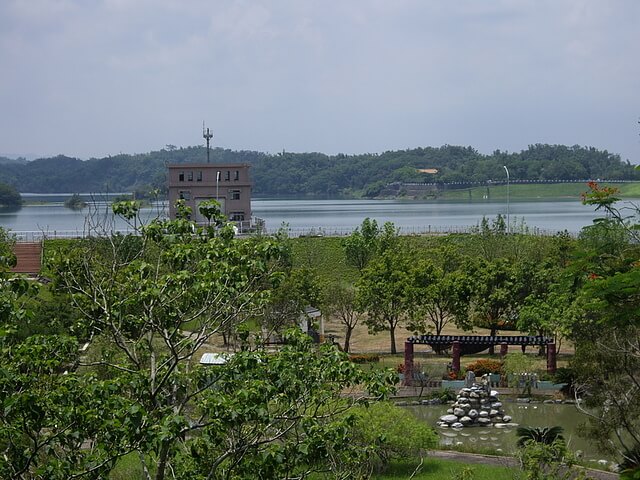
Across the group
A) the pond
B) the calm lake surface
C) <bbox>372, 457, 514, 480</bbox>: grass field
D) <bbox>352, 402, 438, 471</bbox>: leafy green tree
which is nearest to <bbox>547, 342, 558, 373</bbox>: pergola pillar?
the pond

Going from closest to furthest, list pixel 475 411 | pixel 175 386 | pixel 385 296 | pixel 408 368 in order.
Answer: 1. pixel 175 386
2. pixel 475 411
3. pixel 408 368
4. pixel 385 296

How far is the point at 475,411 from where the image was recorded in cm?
2298

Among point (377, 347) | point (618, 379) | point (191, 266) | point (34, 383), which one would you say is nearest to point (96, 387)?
point (34, 383)

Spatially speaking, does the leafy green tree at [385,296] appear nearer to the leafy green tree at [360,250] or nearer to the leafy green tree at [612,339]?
the leafy green tree at [612,339]

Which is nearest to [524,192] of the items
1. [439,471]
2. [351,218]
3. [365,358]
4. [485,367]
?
[351,218]

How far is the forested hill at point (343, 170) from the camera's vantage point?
15225 cm

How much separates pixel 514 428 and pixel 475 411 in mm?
1080

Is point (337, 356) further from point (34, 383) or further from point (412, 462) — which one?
point (412, 462)

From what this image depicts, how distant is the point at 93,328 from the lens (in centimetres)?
1004

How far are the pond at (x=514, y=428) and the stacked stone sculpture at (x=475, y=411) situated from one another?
23 cm

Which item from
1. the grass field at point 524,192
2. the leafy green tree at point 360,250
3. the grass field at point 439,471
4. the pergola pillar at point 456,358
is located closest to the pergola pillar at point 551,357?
the pergola pillar at point 456,358

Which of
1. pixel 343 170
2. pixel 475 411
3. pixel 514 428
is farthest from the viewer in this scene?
pixel 343 170

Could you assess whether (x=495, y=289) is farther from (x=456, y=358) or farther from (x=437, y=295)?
(x=456, y=358)

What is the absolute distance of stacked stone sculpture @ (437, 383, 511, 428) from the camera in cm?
2278
